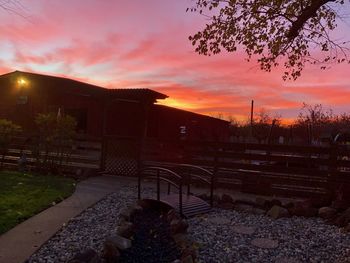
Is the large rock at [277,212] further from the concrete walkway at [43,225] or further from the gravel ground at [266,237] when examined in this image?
the concrete walkway at [43,225]

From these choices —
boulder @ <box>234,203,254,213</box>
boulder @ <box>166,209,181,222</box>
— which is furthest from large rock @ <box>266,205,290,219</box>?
boulder @ <box>166,209,181,222</box>

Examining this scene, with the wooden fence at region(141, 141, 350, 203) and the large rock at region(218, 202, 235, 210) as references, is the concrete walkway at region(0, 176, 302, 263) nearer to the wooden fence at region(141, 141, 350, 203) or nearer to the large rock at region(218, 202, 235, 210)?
the wooden fence at region(141, 141, 350, 203)

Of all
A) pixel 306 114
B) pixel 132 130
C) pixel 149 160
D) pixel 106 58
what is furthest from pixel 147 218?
pixel 306 114

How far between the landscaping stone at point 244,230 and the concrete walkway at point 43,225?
303cm

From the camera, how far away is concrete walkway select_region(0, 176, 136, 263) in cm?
534

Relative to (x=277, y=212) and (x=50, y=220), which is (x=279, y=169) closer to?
(x=277, y=212)

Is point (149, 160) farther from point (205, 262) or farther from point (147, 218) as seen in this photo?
point (205, 262)

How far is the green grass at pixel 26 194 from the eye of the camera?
6961 mm

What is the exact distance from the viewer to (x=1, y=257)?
16.8 ft

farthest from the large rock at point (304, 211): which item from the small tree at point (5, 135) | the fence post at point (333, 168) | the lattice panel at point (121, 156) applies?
the small tree at point (5, 135)

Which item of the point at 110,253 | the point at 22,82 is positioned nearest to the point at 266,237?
the point at 110,253

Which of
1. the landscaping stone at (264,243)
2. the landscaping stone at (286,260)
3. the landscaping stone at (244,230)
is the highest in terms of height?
the landscaping stone at (244,230)

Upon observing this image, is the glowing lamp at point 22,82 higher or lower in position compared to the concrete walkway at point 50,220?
higher

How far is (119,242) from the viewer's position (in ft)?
17.5
